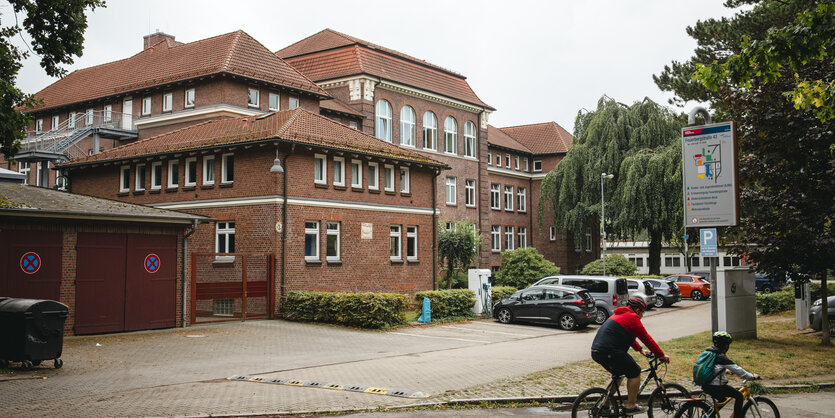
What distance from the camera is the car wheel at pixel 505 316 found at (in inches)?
998

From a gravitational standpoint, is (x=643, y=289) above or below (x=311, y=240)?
below

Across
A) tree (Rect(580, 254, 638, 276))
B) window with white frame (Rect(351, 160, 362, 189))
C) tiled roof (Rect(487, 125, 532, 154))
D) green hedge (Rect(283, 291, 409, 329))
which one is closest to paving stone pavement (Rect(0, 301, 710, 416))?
green hedge (Rect(283, 291, 409, 329))

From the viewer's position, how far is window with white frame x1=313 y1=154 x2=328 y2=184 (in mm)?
27266

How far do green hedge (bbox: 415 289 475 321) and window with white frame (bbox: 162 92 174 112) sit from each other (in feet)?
73.5

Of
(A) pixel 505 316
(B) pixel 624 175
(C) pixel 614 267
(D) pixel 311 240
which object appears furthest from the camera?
(B) pixel 624 175

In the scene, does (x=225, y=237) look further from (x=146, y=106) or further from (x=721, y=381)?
(x=721, y=381)

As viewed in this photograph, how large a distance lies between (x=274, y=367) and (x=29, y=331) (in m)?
4.46

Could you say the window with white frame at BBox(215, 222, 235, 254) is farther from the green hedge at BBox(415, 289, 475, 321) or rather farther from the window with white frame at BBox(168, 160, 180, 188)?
the green hedge at BBox(415, 289, 475, 321)

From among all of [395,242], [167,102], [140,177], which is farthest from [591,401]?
[167,102]

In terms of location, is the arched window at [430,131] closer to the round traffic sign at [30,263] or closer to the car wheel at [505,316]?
the car wheel at [505,316]

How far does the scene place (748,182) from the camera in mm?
18266

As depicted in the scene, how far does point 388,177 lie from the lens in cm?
3069

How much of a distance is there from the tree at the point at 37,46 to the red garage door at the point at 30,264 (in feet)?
11.0

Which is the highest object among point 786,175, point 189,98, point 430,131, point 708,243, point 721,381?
point 189,98
